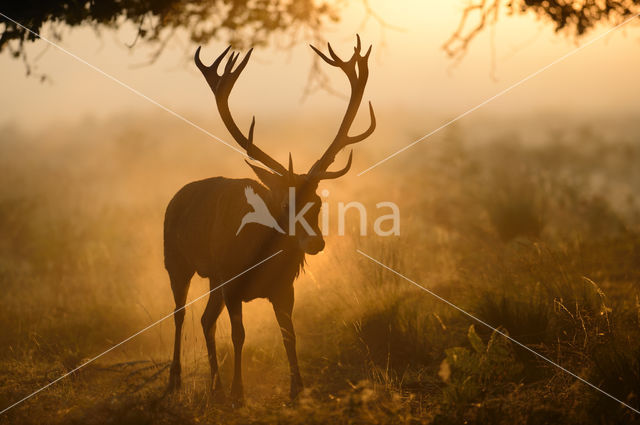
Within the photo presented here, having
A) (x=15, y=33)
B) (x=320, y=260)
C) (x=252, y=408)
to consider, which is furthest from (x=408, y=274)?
(x=15, y=33)

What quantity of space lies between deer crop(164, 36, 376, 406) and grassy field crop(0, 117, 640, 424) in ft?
1.77

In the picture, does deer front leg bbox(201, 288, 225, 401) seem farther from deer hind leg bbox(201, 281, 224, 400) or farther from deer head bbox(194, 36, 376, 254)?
deer head bbox(194, 36, 376, 254)

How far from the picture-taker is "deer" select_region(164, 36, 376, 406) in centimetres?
558

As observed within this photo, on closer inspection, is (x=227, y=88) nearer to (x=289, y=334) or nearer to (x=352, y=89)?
(x=352, y=89)

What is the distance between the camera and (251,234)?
5.77m

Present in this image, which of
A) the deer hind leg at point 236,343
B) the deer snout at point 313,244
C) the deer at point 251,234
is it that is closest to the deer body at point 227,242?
the deer at point 251,234

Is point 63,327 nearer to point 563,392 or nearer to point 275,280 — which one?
point 275,280

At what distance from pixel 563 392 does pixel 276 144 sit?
24182mm

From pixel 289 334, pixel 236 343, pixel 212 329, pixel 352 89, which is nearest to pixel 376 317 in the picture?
pixel 289 334

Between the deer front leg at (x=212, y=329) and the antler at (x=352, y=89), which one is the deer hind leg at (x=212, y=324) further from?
the antler at (x=352, y=89)

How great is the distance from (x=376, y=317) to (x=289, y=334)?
51.9 inches

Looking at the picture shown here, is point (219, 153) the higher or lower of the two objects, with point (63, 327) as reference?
higher

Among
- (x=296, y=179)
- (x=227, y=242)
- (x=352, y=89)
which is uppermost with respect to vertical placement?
(x=352, y=89)

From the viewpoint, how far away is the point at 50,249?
12.4m
